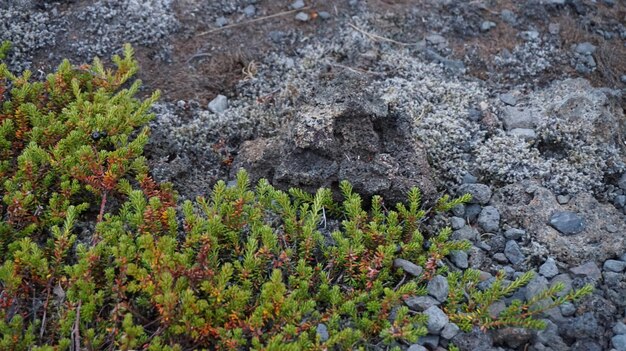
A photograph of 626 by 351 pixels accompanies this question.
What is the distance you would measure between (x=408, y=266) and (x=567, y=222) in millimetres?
1004

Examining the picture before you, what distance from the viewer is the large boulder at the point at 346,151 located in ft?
12.4

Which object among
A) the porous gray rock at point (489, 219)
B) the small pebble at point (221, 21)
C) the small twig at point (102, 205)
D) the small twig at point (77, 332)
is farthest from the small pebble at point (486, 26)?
the small twig at point (77, 332)

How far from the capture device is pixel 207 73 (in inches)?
192

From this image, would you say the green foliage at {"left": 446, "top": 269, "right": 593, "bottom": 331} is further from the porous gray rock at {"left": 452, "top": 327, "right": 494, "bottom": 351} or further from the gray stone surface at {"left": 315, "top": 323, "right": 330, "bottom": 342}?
the gray stone surface at {"left": 315, "top": 323, "right": 330, "bottom": 342}

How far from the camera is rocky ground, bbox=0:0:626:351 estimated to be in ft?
12.3

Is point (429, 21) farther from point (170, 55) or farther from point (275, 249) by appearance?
point (275, 249)

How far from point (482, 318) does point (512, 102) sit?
73.4 inches

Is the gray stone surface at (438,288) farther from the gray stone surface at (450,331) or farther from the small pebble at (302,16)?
the small pebble at (302,16)

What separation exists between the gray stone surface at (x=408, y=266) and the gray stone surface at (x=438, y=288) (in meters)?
0.08

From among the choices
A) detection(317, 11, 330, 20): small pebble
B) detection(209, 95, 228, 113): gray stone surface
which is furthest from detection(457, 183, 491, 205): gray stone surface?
detection(317, 11, 330, 20): small pebble

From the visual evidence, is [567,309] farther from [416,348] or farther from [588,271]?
[416,348]

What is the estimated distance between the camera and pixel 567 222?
12.5 ft

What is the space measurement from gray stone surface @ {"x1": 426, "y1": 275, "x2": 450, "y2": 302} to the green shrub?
0.14 feet

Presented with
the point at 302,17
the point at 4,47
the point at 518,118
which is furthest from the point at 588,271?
the point at 4,47
